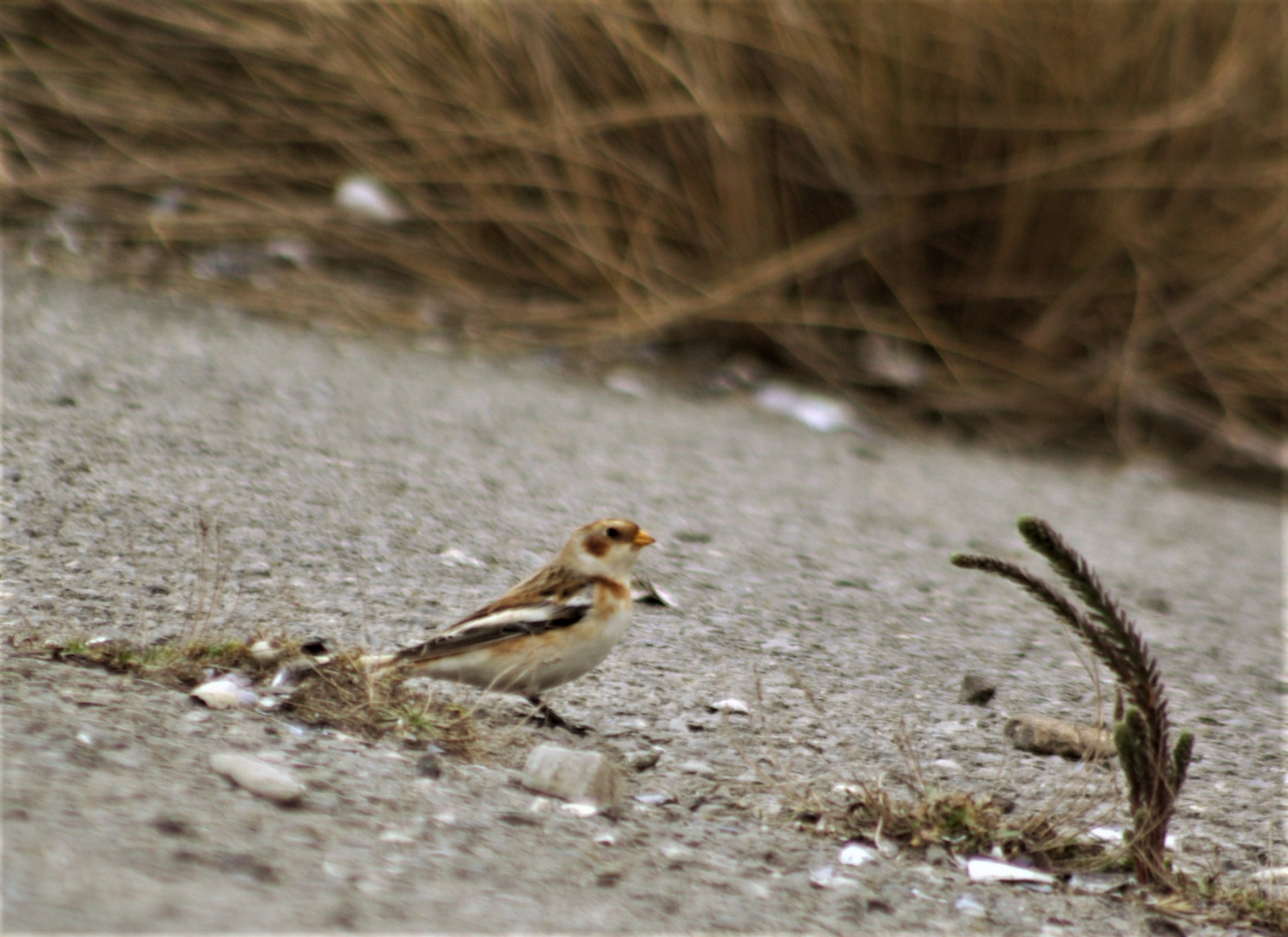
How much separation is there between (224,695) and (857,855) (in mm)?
1009

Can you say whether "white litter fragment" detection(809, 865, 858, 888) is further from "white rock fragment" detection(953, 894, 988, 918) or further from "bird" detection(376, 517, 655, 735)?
"bird" detection(376, 517, 655, 735)

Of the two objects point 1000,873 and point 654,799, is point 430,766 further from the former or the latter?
point 1000,873

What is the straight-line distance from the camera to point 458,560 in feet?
10.9

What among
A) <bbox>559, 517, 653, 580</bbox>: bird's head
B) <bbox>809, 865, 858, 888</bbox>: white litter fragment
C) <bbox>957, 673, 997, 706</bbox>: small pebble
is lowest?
<bbox>809, 865, 858, 888</bbox>: white litter fragment

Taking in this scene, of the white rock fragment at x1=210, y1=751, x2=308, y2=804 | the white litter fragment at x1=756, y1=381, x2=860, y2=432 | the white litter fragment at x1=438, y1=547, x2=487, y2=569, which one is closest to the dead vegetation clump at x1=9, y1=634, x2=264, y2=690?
the white rock fragment at x1=210, y1=751, x2=308, y2=804

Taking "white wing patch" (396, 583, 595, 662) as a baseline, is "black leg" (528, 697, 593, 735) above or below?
below

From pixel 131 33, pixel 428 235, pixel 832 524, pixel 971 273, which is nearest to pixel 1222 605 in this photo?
pixel 832 524

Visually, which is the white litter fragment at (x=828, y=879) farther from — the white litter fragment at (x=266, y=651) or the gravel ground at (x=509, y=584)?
the white litter fragment at (x=266, y=651)

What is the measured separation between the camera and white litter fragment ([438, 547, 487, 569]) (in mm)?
3293

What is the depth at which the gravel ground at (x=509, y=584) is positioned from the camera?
1.81 m

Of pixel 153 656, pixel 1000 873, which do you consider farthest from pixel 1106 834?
pixel 153 656

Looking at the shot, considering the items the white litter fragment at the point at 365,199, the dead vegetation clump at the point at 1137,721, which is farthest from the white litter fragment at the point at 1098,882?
the white litter fragment at the point at 365,199

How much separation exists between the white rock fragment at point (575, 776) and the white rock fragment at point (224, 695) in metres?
0.47

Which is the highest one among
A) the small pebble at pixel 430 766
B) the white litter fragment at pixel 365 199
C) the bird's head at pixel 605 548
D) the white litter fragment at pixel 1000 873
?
the white litter fragment at pixel 365 199
